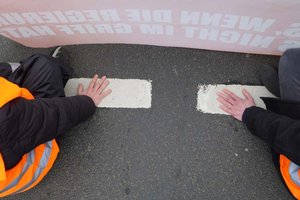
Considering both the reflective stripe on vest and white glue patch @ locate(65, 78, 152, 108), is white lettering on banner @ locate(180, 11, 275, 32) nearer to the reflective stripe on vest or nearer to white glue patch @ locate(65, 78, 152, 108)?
white glue patch @ locate(65, 78, 152, 108)

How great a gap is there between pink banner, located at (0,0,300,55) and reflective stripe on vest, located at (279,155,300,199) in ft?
1.74

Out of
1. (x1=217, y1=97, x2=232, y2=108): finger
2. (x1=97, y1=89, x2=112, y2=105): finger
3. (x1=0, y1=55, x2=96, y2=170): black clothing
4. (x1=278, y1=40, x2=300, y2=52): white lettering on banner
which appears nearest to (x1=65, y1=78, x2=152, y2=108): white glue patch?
(x1=97, y1=89, x2=112, y2=105): finger

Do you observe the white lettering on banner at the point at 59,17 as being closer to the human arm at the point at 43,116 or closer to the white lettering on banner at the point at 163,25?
the white lettering on banner at the point at 163,25

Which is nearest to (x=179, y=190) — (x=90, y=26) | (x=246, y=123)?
(x=246, y=123)

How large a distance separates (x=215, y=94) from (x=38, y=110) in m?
0.86

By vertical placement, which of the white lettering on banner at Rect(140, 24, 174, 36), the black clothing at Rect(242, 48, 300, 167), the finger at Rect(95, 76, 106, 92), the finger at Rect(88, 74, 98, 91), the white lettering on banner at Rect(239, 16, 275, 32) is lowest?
the finger at Rect(95, 76, 106, 92)

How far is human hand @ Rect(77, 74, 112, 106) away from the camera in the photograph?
1576 mm

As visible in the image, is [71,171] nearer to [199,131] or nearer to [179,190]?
[179,190]

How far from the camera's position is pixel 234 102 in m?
1.50

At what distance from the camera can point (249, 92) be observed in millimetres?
1530

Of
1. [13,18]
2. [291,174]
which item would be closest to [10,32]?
[13,18]

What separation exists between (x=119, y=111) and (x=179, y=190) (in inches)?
19.7

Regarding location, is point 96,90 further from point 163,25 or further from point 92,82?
point 163,25

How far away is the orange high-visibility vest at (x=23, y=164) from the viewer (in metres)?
1.05
